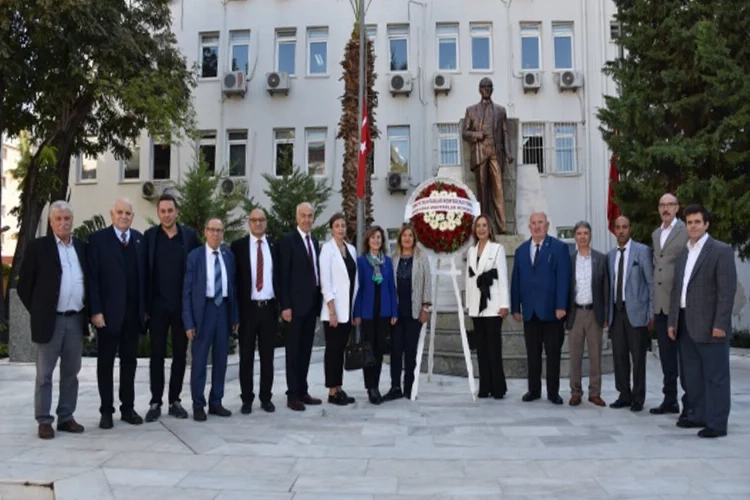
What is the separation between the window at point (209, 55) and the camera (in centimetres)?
2839

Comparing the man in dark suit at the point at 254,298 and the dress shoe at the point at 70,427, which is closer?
the dress shoe at the point at 70,427

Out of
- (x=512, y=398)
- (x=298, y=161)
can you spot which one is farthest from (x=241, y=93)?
(x=512, y=398)

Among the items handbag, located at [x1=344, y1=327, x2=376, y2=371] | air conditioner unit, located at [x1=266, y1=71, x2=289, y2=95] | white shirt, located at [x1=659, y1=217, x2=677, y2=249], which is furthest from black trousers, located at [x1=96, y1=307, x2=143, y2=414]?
air conditioner unit, located at [x1=266, y1=71, x2=289, y2=95]

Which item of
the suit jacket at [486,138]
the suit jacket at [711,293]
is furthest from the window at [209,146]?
the suit jacket at [711,293]

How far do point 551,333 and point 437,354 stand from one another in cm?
291

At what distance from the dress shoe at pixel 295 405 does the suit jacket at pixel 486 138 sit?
5915 millimetres

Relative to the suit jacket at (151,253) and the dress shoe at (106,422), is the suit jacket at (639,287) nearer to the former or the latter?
the suit jacket at (151,253)

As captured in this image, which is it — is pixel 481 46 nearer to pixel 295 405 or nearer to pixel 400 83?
pixel 400 83

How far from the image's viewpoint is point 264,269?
7.52m

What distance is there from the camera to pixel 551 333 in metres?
8.20

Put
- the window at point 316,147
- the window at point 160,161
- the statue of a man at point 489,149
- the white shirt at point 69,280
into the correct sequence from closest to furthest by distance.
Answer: the white shirt at point 69,280, the statue of a man at point 489,149, the window at point 316,147, the window at point 160,161

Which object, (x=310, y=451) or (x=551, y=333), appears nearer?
(x=310, y=451)

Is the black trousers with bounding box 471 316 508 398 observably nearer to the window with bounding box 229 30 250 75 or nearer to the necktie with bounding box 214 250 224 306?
the necktie with bounding box 214 250 224 306

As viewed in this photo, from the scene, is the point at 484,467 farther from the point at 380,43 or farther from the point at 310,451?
the point at 380,43
